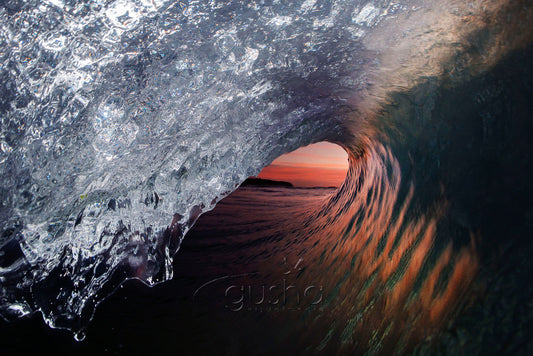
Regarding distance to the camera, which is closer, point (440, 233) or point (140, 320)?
point (440, 233)

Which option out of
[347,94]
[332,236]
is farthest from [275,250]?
[347,94]

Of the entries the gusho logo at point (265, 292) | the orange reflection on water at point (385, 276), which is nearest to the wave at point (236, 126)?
the orange reflection on water at point (385, 276)

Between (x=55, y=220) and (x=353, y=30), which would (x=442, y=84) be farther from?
(x=55, y=220)

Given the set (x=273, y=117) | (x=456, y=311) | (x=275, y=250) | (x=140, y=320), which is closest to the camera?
(x=456, y=311)

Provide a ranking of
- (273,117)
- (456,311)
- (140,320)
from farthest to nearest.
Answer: (273,117) → (140,320) → (456,311)

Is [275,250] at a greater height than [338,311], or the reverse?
[338,311]

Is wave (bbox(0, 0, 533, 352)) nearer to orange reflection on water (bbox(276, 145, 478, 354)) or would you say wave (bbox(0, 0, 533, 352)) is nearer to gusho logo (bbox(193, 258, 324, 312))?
orange reflection on water (bbox(276, 145, 478, 354))

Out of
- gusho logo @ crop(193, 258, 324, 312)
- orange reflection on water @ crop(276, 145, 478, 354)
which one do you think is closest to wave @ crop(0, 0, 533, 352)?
orange reflection on water @ crop(276, 145, 478, 354)
